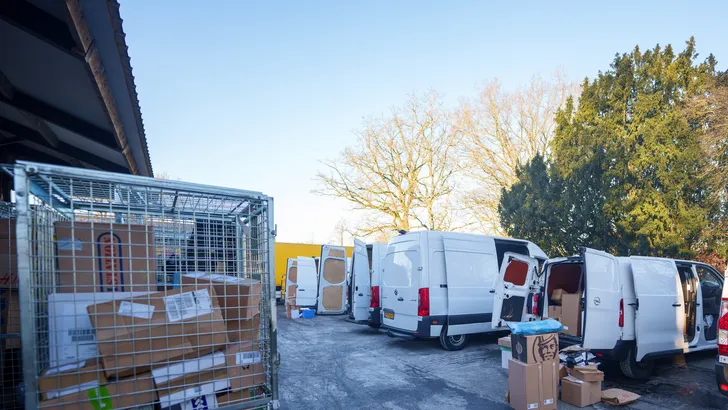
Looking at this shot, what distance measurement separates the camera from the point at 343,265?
42.7 feet

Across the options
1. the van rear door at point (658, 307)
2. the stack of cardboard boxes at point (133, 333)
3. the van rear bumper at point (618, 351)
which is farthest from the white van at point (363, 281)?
the stack of cardboard boxes at point (133, 333)

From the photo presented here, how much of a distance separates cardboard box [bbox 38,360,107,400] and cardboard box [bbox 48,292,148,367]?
0.15 feet

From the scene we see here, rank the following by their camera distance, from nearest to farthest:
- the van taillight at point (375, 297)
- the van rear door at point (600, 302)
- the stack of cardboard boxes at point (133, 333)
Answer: the stack of cardboard boxes at point (133, 333)
the van rear door at point (600, 302)
the van taillight at point (375, 297)

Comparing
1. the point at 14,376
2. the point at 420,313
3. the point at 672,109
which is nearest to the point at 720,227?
the point at 672,109

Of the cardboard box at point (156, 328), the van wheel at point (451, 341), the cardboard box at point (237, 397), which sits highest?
the cardboard box at point (156, 328)

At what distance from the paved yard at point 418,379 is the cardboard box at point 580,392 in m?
0.10

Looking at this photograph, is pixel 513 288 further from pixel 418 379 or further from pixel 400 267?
pixel 418 379

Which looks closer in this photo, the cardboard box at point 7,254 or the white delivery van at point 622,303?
the cardboard box at point 7,254

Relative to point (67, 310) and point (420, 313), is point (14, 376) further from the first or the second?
point (420, 313)

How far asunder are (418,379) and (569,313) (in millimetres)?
2842

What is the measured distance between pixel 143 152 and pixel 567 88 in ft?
65.3

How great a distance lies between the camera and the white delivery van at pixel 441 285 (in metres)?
7.88

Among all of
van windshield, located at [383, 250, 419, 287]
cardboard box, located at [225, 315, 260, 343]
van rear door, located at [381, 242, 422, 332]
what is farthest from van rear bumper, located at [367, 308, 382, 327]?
cardboard box, located at [225, 315, 260, 343]

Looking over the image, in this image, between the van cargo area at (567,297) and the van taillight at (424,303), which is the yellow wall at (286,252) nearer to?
the van taillight at (424,303)
